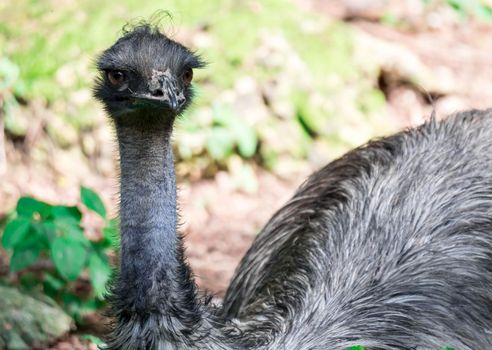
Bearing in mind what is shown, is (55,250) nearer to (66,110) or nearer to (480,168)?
(480,168)

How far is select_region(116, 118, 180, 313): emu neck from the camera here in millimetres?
2875

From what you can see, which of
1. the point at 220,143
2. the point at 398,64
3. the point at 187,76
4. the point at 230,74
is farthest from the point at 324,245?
the point at 398,64

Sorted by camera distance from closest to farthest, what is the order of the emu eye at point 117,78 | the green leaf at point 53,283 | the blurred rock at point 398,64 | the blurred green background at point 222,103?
1. the emu eye at point 117,78
2. the green leaf at point 53,283
3. the blurred green background at point 222,103
4. the blurred rock at point 398,64

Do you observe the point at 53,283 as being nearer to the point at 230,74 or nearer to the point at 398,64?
the point at 230,74

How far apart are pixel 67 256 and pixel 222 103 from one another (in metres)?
2.43

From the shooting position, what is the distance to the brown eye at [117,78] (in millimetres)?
2953

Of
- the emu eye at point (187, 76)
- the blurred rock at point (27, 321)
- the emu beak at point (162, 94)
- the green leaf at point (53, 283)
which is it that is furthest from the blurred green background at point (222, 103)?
the emu beak at point (162, 94)

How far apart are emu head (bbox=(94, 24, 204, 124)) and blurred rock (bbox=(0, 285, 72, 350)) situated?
1.69 meters

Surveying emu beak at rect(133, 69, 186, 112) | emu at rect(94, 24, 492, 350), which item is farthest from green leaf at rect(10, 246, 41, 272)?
emu beak at rect(133, 69, 186, 112)

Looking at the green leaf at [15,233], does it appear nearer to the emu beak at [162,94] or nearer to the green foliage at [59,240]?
the green foliage at [59,240]

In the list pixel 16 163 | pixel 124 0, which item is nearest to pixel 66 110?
pixel 16 163

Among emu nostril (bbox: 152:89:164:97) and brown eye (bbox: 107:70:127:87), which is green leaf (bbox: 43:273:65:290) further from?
emu nostril (bbox: 152:89:164:97)

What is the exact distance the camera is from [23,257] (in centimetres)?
421

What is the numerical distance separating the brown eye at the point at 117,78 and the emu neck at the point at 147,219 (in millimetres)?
108
